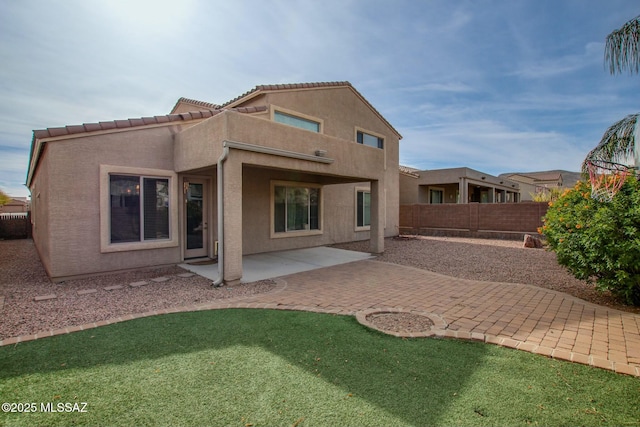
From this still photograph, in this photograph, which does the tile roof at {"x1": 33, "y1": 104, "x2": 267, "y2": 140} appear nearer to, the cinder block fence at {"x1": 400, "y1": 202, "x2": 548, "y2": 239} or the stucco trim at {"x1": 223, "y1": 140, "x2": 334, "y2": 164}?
the stucco trim at {"x1": 223, "y1": 140, "x2": 334, "y2": 164}

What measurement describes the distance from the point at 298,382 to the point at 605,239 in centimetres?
648

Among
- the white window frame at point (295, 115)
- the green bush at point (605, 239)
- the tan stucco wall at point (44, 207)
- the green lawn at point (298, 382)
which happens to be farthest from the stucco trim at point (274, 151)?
the green bush at point (605, 239)

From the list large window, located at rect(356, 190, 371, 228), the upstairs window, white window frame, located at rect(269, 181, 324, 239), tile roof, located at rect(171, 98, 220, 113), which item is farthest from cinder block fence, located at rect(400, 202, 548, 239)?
tile roof, located at rect(171, 98, 220, 113)

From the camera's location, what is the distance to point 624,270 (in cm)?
593

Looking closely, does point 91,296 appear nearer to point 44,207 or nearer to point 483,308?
point 44,207

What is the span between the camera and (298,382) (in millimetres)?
3439

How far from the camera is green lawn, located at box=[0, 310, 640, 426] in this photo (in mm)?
2875

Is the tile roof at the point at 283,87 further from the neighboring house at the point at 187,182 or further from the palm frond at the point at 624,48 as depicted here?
the palm frond at the point at 624,48

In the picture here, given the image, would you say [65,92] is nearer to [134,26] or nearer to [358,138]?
[134,26]

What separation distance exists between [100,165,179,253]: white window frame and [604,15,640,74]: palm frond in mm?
12190

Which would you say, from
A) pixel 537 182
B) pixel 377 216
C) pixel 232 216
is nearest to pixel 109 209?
pixel 232 216

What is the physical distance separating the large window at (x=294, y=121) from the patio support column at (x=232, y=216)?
5294 mm

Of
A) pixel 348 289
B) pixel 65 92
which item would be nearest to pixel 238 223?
pixel 348 289

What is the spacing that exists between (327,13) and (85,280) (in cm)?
1045
